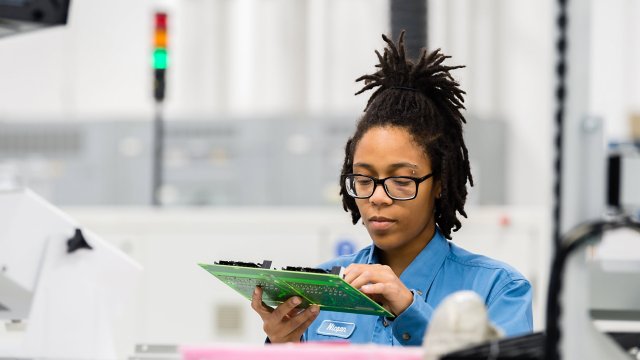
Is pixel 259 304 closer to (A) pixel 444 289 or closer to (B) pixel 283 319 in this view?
(B) pixel 283 319

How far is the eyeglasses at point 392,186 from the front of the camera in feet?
3.98

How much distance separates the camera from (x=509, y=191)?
416 cm

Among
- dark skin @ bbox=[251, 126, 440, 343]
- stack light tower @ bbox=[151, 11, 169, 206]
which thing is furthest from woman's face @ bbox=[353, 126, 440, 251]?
stack light tower @ bbox=[151, 11, 169, 206]

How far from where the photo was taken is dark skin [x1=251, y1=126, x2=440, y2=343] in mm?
1152

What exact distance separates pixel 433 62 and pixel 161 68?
2.03 metres

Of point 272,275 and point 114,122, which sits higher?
point 114,122

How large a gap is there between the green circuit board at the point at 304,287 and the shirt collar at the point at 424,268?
0.62 ft

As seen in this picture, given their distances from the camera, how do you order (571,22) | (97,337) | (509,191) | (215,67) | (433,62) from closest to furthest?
(571,22), (97,337), (433,62), (509,191), (215,67)

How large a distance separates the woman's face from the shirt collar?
3 cm

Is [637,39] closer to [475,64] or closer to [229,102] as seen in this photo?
[475,64]

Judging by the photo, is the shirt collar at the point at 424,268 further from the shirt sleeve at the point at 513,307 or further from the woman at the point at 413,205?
the shirt sleeve at the point at 513,307

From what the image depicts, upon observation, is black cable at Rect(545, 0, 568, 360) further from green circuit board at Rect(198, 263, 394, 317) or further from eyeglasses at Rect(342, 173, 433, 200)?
eyeglasses at Rect(342, 173, 433, 200)

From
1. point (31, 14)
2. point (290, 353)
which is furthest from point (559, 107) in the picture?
point (31, 14)

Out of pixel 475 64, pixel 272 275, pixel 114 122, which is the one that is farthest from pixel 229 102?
pixel 272 275
